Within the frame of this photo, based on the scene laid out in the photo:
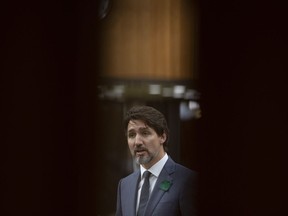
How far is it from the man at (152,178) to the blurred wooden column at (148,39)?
6.9 inches

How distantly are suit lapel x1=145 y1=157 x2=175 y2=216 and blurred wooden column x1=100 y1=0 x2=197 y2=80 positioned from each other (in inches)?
14.8

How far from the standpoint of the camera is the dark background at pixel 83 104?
2.20 m

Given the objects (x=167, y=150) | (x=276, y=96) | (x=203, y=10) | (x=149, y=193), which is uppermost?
(x=203, y=10)

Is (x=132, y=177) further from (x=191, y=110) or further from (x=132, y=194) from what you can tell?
(x=191, y=110)

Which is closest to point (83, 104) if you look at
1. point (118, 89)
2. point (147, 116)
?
point (118, 89)

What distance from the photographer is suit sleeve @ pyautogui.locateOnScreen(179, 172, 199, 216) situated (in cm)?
231

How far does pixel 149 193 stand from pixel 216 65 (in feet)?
1.94

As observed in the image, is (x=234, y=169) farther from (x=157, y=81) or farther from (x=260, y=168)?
(x=157, y=81)

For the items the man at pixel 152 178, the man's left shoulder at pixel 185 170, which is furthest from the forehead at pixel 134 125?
the man's left shoulder at pixel 185 170

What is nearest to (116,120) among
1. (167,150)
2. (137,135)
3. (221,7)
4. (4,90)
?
(137,135)

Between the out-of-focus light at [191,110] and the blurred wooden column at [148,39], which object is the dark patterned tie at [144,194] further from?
the blurred wooden column at [148,39]

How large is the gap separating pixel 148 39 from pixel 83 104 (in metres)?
0.36

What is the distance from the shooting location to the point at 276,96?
239 cm

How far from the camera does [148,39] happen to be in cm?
224
